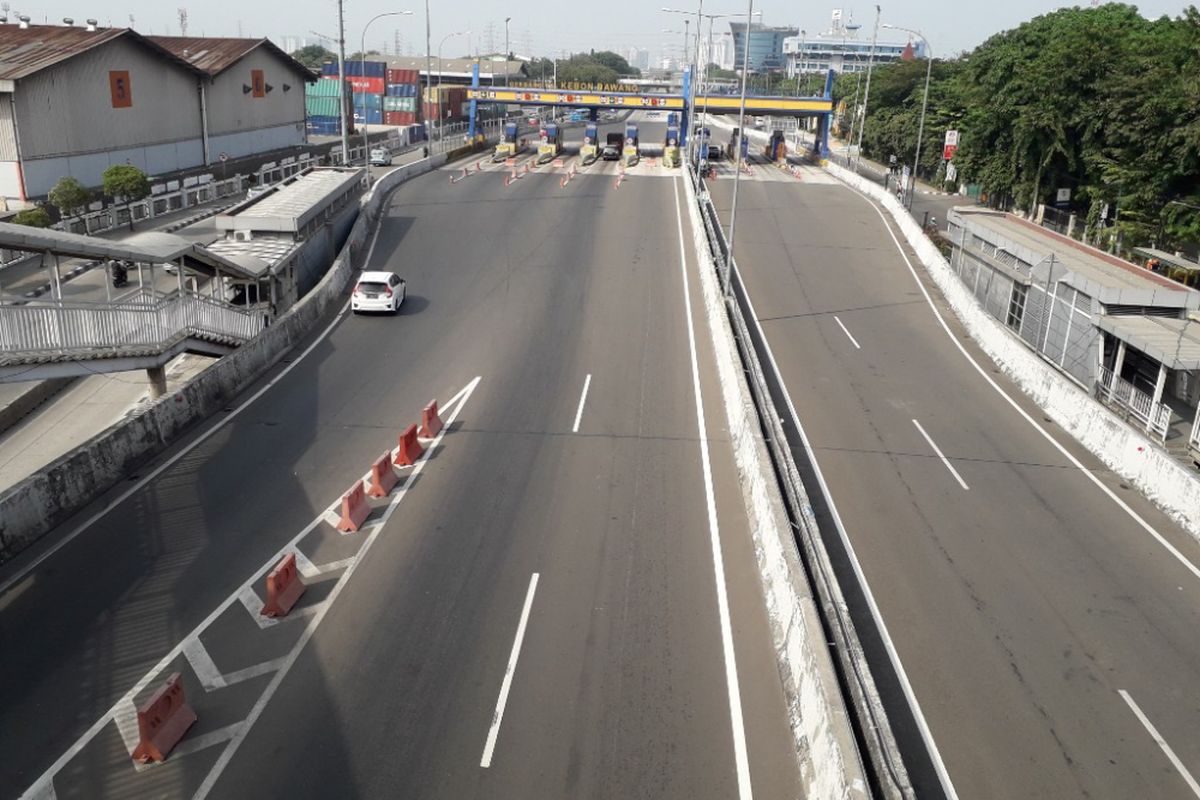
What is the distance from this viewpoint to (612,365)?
80.3 ft

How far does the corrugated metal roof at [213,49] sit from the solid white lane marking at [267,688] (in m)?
56.8

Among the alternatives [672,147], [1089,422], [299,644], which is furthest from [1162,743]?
[672,147]

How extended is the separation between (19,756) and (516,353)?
16.8m

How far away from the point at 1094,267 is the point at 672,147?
1609 inches

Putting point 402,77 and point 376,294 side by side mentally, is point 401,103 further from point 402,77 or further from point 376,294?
point 376,294

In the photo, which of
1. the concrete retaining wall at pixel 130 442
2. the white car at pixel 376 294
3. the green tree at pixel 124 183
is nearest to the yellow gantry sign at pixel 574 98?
the green tree at pixel 124 183

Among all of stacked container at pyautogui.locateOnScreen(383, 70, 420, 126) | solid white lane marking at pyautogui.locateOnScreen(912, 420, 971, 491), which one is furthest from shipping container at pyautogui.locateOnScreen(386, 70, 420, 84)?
solid white lane marking at pyautogui.locateOnScreen(912, 420, 971, 491)

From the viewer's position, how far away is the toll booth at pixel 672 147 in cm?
6381

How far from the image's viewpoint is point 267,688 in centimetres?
1085

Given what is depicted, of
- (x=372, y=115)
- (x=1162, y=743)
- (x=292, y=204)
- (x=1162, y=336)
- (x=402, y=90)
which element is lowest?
(x=1162, y=743)

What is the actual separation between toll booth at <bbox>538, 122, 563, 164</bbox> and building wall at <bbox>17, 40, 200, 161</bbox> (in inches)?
913

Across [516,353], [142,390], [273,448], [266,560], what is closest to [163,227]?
[142,390]

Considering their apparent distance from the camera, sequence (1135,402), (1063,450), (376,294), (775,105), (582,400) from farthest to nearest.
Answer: (775,105) → (376,294) → (1135,402) → (582,400) → (1063,450)

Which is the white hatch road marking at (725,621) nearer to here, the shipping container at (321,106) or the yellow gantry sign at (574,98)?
the yellow gantry sign at (574,98)
